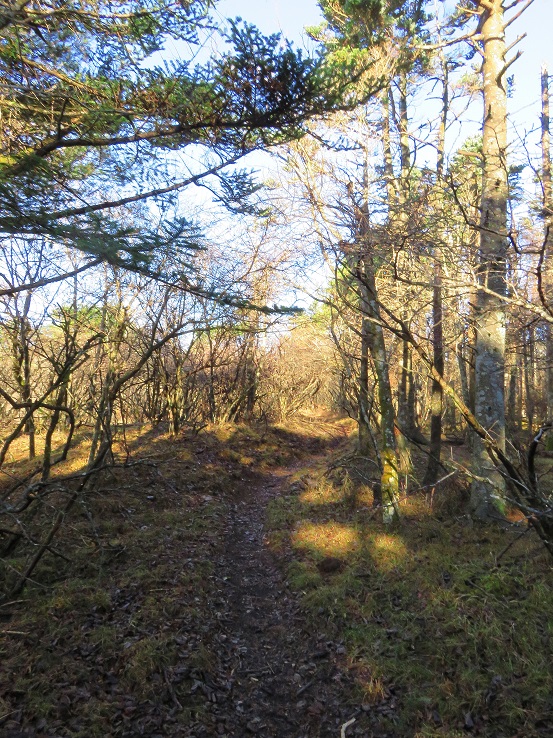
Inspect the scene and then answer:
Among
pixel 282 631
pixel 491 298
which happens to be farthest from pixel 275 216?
pixel 282 631

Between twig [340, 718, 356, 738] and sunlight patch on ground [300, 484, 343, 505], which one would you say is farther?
sunlight patch on ground [300, 484, 343, 505]

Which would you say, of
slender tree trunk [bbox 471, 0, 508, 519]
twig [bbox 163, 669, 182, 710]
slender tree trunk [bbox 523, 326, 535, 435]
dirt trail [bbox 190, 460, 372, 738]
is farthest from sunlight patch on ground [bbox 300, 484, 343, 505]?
twig [bbox 163, 669, 182, 710]

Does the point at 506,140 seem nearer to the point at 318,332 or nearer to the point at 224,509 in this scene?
the point at 224,509

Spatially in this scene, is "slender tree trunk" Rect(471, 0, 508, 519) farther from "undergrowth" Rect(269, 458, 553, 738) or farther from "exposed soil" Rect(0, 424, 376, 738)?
"exposed soil" Rect(0, 424, 376, 738)

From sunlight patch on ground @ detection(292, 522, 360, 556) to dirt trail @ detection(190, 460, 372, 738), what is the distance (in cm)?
71

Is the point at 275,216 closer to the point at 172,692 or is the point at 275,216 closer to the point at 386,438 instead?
Answer: the point at 386,438

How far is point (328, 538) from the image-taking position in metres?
7.13

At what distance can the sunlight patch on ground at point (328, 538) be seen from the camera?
671 centimetres

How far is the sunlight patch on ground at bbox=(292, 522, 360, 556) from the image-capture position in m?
6.71

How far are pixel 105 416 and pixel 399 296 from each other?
4.89 m

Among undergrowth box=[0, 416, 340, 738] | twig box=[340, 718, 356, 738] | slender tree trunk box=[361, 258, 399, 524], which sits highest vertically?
slender tree trunk box=[361, 258, 399, 524]

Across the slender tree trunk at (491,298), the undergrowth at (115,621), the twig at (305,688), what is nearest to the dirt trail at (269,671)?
the twig at (305,688)

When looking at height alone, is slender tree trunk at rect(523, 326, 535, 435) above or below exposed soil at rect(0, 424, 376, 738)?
above

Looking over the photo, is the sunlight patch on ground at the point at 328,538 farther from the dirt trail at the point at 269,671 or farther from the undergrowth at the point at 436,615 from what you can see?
the dirt trail at the point at 269,671
